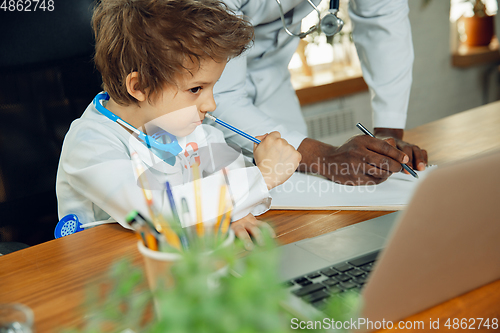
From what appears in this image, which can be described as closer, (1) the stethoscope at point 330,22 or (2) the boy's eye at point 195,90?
(2) the boy's eye at point 195,90

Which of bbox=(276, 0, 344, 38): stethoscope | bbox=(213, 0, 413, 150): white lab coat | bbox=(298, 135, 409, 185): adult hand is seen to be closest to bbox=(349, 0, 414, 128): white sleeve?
bbox=(213, 0, 413, 150): white lab coat

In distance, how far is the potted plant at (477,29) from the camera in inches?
127

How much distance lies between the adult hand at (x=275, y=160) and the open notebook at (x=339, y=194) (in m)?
0.03

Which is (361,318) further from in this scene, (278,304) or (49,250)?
(49,250)

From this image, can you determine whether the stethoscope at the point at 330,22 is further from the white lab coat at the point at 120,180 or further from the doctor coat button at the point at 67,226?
the doctor coat button at the point at 67,226

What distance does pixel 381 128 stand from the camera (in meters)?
1.22

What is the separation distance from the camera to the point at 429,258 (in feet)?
1.23

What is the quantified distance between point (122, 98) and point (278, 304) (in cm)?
76

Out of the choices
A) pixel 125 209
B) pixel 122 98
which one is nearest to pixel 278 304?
pixel 125 209

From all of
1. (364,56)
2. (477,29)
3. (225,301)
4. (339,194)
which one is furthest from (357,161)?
(477,29)

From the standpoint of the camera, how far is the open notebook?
0.75 metres

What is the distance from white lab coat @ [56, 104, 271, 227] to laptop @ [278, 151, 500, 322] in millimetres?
210

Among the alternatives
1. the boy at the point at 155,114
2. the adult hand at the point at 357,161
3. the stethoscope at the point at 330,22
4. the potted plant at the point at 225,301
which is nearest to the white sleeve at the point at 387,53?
the stethoscope at the point at 330,22

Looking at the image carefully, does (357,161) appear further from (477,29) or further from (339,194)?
(477,29)
